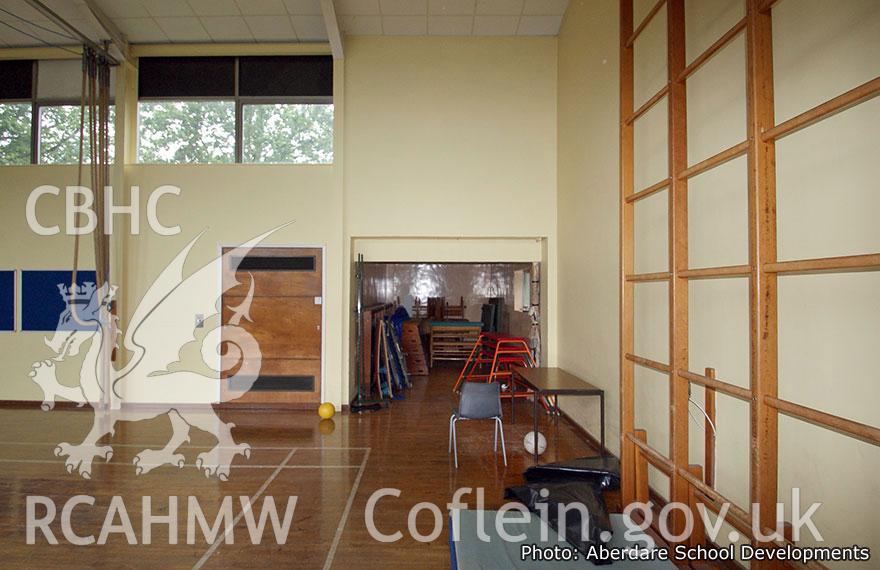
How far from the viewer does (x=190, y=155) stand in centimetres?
688

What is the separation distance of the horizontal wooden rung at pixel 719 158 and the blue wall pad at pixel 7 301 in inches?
317

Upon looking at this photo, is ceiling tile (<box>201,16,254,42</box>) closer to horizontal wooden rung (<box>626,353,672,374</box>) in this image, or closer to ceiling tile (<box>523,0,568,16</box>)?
ceiling tile (<box>523,0,568,16</box>)

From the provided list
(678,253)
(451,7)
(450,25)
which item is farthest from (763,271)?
(450,25)

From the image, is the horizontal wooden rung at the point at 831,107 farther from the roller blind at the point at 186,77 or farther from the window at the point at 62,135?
the window at the point at 62,135

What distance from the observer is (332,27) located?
20.1ft

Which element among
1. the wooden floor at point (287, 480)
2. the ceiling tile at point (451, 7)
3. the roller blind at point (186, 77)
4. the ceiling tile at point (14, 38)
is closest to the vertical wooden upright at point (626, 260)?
the wooden floor at point (287, 480)

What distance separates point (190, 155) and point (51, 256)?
2.25 meters

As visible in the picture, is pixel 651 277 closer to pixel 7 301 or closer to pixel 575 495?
pixel 575 495

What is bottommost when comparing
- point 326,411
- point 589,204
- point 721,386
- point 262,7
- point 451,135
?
point 326,411

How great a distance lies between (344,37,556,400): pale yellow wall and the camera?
6.75 m

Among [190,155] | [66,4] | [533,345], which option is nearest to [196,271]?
[190,155]

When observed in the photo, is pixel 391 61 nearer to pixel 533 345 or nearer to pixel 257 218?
pixel 257 218

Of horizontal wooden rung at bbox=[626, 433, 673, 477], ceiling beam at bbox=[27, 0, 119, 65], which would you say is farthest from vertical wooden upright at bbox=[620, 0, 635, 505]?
ceiling beam at bbox=[27, 0, 119, 65]

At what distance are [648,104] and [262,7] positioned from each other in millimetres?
4938
